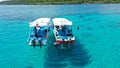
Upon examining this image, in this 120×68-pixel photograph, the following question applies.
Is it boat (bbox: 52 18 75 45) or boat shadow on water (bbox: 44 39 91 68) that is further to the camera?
boat (bbox: 52 18 75 45)

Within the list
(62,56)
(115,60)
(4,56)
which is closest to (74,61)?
(62,56)

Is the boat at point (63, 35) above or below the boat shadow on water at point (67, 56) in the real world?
above

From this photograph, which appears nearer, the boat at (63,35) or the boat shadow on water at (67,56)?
the boat shadow on water at (67,56)

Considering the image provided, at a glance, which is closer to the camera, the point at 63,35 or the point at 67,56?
the point at 67,56

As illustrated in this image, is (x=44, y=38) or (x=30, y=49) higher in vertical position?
(x=44, y=38)

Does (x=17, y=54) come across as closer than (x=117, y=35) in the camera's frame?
Yes

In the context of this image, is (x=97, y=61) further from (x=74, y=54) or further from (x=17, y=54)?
(x=17, y=54)

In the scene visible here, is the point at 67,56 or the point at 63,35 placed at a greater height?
the point at 63,35

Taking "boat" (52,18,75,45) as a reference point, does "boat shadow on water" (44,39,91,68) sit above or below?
below
